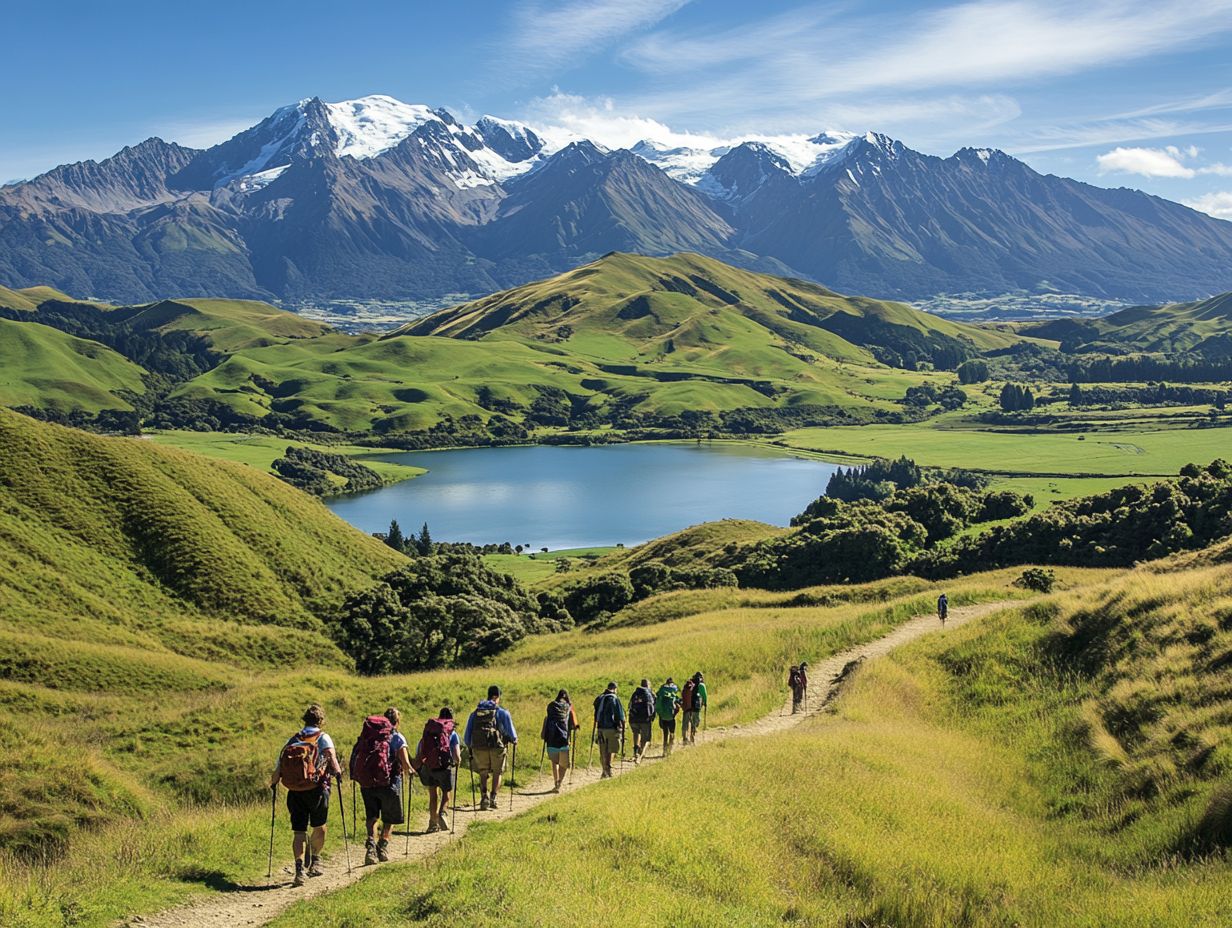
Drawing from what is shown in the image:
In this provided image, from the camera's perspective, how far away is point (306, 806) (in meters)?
18.5

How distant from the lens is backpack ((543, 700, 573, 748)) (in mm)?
24641

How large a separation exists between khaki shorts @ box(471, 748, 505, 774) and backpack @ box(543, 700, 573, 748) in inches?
65.0

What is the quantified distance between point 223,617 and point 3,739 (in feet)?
132

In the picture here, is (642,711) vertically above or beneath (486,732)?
beneath

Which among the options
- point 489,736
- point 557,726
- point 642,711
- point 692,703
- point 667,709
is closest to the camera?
point 489,736

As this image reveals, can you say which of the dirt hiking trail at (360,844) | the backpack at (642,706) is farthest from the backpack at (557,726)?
the backpack at (642,706)

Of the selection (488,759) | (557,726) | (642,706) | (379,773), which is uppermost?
(379,773)

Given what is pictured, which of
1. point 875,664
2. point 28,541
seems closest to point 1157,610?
point 875,664

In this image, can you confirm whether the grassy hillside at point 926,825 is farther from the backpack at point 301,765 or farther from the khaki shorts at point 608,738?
the backpack at point 301,765

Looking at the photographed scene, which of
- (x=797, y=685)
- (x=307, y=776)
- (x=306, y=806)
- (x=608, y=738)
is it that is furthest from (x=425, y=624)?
(x=307, y=776)

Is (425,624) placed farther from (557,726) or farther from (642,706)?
(557,726)

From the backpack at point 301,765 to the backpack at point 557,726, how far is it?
24.5 ft

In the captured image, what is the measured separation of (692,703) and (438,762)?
11.8 meters

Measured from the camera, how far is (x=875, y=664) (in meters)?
36.7
